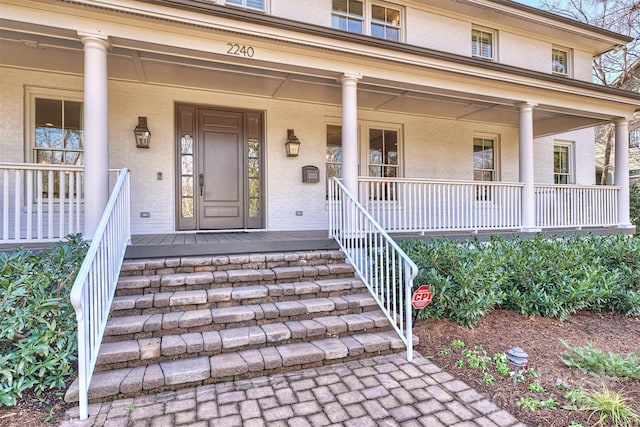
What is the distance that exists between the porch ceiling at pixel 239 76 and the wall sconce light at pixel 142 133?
0.66 meters

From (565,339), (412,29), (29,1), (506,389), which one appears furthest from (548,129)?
(29,1)

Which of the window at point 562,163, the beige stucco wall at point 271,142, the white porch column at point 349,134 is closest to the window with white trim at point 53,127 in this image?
the beige stucco wall at point 271,142

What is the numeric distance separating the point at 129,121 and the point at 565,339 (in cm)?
659

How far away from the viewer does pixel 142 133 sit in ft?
17.8

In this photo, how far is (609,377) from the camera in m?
2.90

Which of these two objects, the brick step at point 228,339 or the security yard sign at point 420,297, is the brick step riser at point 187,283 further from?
the security yard sign at point 420,297

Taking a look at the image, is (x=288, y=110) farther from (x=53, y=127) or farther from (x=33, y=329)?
(x=33, y=329)

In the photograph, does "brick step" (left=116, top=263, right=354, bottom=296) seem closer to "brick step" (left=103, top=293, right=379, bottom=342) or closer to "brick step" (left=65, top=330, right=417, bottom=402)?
"brick step" (left=103, top=293, right=379, bottom=342)

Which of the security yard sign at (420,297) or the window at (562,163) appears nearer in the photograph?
the security yard sign at (420,297)

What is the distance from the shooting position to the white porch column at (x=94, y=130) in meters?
3.79

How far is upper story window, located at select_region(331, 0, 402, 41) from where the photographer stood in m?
6.84

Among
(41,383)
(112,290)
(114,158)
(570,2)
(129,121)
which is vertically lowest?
(41,383)

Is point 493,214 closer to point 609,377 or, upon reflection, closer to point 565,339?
point 565,339

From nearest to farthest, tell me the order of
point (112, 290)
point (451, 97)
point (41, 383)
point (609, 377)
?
1. point (41, 383)
2. point (609, 377)
3. point (112, 290)
4. point (451, 97)
